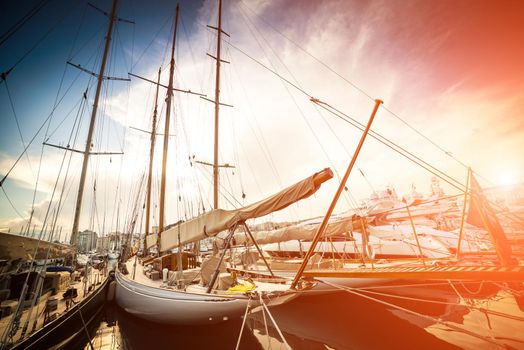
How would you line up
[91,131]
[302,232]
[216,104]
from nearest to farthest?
[302,232] < [91,131] < [216,104]

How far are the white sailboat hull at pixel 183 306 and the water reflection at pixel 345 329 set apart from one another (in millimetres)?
920

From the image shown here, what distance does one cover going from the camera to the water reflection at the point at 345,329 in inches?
292

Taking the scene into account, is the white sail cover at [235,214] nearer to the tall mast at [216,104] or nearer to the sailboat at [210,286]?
the sailboat at [210,286]

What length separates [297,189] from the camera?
577cm

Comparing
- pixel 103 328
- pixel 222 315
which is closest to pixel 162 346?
pixel 222 315

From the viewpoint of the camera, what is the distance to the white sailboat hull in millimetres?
6605

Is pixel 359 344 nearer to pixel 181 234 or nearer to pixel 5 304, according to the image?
pixel 181 234

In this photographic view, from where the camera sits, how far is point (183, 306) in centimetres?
722

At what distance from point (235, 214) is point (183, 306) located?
12.0ft

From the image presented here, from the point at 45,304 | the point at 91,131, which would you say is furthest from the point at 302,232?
the point at 91,131

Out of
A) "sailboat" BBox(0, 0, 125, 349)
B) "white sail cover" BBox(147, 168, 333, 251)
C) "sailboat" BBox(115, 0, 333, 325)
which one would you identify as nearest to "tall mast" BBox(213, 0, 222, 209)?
"sailboat" BBox(115, 0, 333, 325)

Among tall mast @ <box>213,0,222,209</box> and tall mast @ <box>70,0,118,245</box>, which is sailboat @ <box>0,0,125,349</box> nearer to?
tall mast @ <box>70,0,118,245</box>

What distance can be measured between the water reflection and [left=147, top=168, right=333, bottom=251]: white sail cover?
11.1 feet

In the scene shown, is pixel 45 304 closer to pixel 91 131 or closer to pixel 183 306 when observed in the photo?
pixel 183 306
